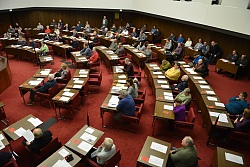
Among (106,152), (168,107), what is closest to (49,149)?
(106,152)

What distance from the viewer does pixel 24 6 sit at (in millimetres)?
16438

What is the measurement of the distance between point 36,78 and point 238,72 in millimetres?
10086

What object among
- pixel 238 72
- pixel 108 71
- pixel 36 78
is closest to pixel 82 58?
pixel 108 71

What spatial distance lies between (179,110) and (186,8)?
9231 millimetres

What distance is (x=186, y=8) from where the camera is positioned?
1239 centimetres

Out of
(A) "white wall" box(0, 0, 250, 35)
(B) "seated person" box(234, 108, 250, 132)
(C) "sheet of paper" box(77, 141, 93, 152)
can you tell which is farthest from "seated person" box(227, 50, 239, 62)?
(C) "sheet of paper" box(77, 141, 93, 152)

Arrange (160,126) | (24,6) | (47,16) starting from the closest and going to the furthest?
1. (160,126)
2. (24,6)
3. (47,16)

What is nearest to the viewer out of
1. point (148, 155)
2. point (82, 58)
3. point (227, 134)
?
point (148, 155)

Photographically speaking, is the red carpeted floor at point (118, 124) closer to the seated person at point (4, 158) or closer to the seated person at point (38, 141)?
the seated person at point (38, 141)

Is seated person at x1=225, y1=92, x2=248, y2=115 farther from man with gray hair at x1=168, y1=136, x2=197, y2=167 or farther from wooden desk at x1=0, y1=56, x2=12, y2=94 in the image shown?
wooden desk at x1=0, y1=56, x2=12, y2=94

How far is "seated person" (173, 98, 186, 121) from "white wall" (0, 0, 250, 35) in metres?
6.06

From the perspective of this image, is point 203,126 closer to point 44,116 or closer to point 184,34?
point 44,116

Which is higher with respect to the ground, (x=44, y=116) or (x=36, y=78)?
(x=36, y=78)

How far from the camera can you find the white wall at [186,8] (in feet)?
30.8
